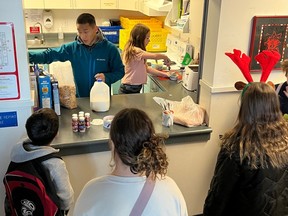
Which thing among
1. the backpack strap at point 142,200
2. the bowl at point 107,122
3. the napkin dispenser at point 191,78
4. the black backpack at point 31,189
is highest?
the napkin dispenser at point 191,78

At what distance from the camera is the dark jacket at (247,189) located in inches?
58.7

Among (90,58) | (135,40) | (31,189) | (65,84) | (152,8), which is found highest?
(152,8)

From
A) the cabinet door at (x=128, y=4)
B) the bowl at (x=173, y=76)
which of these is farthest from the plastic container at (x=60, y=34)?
the bowl at (x=173, y=76)

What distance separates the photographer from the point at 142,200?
44.2 inches

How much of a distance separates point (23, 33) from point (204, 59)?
46.9 inches

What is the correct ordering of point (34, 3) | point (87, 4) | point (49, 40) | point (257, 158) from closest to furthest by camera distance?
point (257, 158)
point (34, 3)
point (87, 4)
point (49, 40)

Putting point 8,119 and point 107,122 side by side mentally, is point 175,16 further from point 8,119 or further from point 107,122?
point 8,119

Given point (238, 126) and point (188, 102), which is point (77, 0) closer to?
point (188, 102)

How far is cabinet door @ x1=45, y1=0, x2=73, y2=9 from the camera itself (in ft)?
15.5

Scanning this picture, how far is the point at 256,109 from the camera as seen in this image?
150cm

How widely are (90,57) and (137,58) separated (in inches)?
26.3

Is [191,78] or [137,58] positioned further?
[137,58]

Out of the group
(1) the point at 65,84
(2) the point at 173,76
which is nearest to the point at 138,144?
(1) the point at 65,84

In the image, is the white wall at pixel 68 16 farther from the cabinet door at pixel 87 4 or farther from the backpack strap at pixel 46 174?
the backpack strap at pixel 46 174
